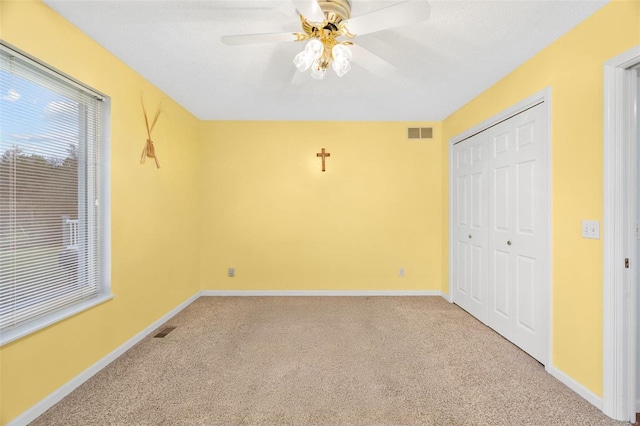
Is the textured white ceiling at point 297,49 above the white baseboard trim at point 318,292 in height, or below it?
above

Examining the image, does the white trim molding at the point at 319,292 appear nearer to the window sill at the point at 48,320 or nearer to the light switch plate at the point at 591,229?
the window sill at the point at 48,320

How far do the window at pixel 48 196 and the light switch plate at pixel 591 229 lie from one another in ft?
11.2

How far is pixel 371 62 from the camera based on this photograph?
2377mm

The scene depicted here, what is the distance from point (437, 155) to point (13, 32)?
4.21 m

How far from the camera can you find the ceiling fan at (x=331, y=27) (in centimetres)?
135

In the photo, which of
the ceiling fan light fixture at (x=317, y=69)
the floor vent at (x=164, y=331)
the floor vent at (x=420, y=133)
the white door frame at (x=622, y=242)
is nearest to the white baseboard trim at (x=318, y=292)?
the floor vent at (x=164, y=331)

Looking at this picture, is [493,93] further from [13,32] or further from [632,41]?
[13,32]

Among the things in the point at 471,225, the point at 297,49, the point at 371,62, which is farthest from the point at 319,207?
the point at 297,49

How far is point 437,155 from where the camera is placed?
4031 mm

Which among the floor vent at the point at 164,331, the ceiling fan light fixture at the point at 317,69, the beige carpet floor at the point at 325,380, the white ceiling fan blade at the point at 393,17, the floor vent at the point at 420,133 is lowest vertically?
the beige carpet floor at the point at 325,380

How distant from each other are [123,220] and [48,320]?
0.91 m

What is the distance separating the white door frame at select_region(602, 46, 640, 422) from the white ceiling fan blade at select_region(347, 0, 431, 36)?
→ 1.29m

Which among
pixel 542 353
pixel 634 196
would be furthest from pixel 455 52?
pixel 542 353

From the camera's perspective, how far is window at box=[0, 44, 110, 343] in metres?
1.58
